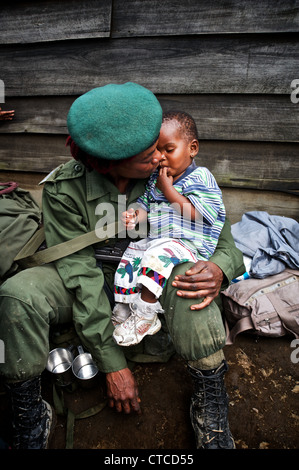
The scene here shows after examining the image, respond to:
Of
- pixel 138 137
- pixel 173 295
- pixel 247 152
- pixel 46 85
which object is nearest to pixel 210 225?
pixel 173 295

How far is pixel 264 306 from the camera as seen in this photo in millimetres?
2053

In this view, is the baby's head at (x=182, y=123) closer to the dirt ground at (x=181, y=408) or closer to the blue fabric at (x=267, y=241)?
the blue fabric at (x=267, y=241)

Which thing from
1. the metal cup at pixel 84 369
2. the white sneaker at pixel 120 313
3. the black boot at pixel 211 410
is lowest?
the metal cup at pixel 84 369

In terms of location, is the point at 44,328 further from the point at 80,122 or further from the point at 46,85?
the point at 46,85

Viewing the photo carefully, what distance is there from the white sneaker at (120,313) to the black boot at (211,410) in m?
0.47

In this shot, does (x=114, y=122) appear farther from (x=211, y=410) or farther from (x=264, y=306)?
(x=264, y=306)

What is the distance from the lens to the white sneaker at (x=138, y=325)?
4.87ft

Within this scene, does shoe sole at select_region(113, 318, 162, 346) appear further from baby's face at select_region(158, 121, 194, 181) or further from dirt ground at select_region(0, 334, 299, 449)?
baby's face at select_region(158, 121, 194, 181)

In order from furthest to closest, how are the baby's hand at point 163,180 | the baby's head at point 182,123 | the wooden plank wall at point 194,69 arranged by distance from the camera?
the wooden plank wall at point 194,69, the baby's head at point 182,123, the baby's hand at point 163,180

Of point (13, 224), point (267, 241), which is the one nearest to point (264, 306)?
point (267, 241)

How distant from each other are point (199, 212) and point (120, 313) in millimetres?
732

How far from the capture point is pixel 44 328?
1.42 metres

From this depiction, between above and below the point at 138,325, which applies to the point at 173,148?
above

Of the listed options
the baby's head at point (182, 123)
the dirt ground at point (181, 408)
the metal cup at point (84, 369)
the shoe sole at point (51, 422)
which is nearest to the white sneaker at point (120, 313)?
the metal cup at point (84, 369)
